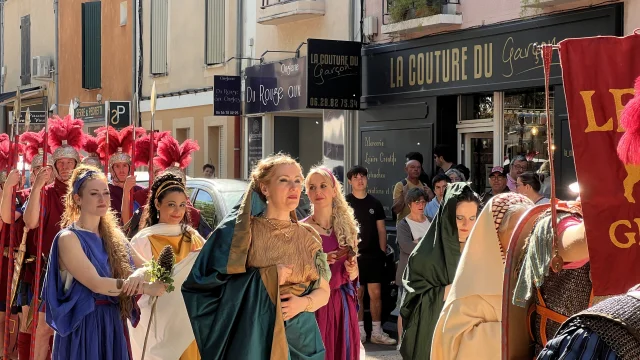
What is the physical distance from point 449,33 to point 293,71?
4.16 metres

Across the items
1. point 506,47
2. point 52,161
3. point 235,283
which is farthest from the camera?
point 506,47

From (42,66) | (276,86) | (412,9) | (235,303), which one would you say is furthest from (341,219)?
(42,66)

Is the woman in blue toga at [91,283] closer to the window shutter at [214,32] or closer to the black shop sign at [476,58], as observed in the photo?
the black shop sign at [476,58]

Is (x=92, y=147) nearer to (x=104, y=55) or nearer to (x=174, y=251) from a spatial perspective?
(x=174, y=251)

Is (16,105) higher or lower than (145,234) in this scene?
higher

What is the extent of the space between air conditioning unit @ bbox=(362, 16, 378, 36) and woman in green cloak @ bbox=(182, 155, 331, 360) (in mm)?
10980

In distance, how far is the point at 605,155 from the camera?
139 inches

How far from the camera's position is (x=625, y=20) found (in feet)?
39.3

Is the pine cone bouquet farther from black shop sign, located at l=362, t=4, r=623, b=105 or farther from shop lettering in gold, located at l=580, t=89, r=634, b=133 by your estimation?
black shop sign, located at l=362, t=4, r=623, b=105

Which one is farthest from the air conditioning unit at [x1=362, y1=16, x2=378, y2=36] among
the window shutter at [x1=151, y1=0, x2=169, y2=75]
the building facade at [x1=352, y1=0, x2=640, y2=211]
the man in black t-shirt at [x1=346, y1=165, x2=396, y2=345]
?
the window shutter at [x1=151, y1=0, x2=169, y2=75]

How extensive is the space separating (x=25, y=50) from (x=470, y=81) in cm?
2147

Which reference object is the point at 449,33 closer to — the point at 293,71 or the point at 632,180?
the point at 293,71

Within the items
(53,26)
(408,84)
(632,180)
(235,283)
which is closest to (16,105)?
(235,283)

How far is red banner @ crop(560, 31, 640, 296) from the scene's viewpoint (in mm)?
3461
